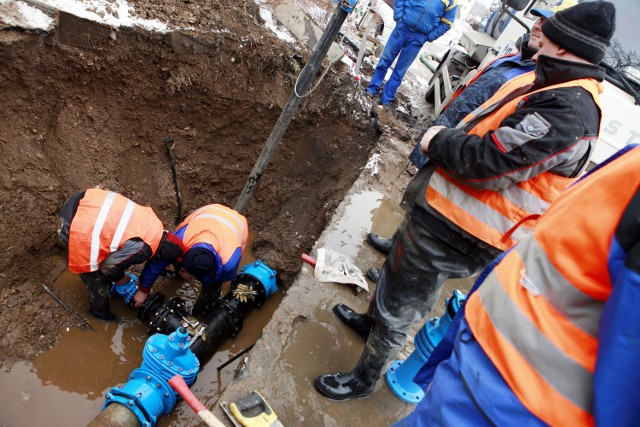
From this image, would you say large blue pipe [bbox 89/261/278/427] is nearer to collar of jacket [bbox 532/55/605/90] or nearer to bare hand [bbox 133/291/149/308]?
bare hand [bbox 133/291/149/308]

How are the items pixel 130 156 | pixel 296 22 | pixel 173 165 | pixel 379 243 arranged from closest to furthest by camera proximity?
1. pixel 379 243
2. pixel 130 156
3. pixel 173 165
4. pixel 296 22

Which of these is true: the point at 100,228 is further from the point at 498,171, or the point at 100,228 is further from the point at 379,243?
the point at 498,171

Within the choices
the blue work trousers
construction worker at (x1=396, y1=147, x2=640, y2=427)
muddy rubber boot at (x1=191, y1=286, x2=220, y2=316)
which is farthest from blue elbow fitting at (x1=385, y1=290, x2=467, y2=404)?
the blue work trousers

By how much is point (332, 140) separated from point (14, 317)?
12.0 feet

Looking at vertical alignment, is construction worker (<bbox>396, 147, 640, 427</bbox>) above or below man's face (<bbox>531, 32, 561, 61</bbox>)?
below

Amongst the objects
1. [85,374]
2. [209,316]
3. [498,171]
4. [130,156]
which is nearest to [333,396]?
[209,316]

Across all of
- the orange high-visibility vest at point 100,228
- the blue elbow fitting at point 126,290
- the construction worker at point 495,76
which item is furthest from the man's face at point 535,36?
the blue elbow fitting at point 126,290

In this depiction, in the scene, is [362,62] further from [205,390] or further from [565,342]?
[565,342]

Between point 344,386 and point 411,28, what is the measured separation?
5.22 meters

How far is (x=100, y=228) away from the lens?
2.64 m

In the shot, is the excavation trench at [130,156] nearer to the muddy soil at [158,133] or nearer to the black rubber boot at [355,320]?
the muddy soil at [158,133]

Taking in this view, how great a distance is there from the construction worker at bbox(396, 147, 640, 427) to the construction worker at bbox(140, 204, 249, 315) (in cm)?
215

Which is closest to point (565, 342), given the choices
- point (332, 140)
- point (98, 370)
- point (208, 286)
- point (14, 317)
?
point (208, 286)

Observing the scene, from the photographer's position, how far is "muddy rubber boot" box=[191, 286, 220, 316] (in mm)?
3312
